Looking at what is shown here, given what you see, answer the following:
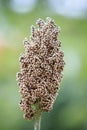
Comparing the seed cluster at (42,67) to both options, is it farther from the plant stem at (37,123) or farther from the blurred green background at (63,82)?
the blurred green background at (63,82)

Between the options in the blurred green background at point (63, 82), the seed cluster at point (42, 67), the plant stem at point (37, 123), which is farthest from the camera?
the blurred green background at point (63, 82)

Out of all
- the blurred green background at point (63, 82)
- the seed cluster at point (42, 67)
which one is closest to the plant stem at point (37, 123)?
the seed cluster at point (42, 67)

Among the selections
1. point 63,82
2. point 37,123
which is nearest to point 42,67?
point 37,123

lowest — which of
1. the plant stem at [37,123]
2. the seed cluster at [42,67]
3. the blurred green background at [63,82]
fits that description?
the plant stem at [37,123]

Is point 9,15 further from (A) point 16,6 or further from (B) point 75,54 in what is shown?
(B) point 75,54

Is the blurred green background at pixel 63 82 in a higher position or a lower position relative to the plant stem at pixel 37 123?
higher

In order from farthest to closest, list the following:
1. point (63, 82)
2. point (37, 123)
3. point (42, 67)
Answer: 1. point (63, 82)
2. point (42, 67)
3. point (37, 123)

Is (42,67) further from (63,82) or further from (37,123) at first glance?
(63,82)

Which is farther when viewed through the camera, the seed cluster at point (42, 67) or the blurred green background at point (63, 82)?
the blurred green background at point (63, 82)

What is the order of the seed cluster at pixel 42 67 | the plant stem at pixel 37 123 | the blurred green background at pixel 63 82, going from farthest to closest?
the blurred green background at pixel 63 82 < the seed cluster at pixel 42 67 < the plant stem at pixel 37 123

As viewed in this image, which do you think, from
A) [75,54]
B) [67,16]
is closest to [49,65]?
[75,54]
